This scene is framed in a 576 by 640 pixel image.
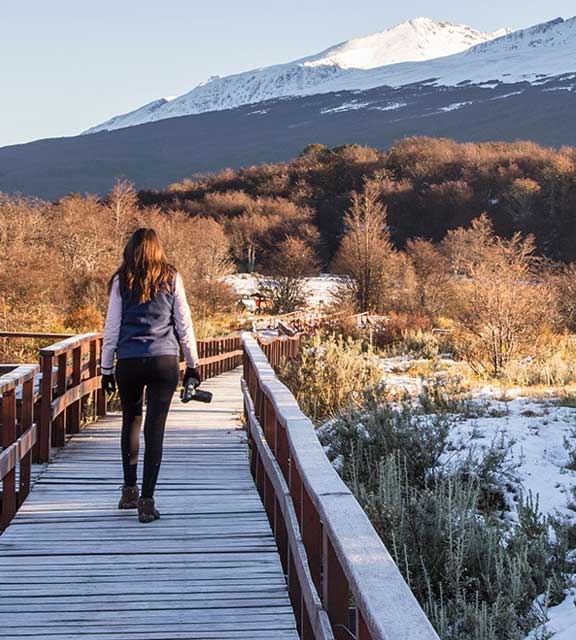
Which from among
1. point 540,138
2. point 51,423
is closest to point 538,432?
point 51,423

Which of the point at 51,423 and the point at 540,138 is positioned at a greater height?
the point at 540,138

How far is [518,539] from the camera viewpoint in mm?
5008

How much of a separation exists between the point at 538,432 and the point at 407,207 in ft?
171

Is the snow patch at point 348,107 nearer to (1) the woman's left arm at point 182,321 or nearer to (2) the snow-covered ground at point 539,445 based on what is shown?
(2) the snow-covered ground at point 539,445

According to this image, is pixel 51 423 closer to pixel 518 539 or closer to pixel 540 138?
pixel 518 539

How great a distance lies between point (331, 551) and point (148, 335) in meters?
2.64

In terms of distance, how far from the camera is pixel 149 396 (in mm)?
5199

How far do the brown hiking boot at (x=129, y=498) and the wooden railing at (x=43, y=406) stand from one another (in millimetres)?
635

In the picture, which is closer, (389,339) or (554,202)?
(389,339)

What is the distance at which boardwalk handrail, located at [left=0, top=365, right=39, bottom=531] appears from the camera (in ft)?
16.6

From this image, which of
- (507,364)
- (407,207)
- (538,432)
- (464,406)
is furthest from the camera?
(407,207)

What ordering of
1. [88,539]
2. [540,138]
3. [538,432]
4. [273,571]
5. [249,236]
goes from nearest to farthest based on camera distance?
[273,571], [88,539], [538,432], [249,236], [540,138]

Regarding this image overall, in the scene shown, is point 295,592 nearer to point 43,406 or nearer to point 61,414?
point 43,406

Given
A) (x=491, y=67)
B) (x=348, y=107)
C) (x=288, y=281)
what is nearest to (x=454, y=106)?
(x=348, y=107)
